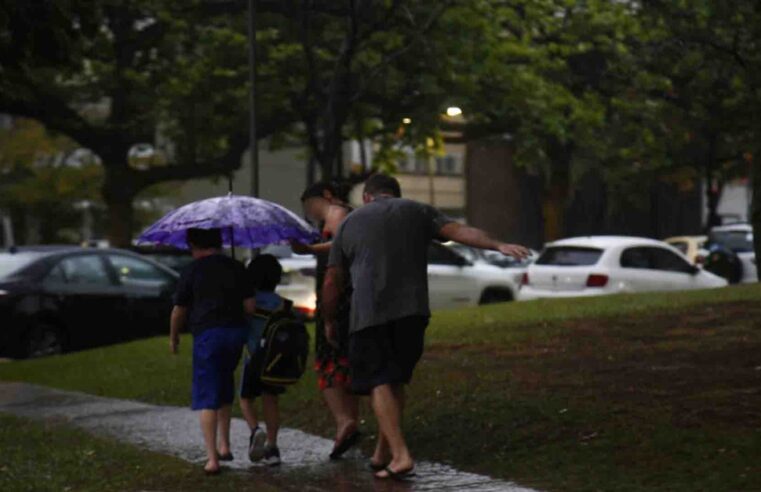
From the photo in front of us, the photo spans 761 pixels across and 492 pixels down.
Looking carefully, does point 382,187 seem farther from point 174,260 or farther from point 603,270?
point 174,260

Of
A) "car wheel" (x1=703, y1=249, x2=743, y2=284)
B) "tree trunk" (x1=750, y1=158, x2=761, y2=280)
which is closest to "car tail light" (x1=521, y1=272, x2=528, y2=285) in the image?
"tree trunk" (x1=750, y1=158, x2=761, y2=280)

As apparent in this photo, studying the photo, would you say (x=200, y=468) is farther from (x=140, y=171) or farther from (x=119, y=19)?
(x=140, y=171)

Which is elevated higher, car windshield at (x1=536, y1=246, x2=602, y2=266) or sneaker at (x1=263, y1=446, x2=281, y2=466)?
car windshield at (x1=536, y1=246, x2=602, y2=266)

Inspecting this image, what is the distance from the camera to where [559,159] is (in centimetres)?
4556

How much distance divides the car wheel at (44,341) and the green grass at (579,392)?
136 centimetres

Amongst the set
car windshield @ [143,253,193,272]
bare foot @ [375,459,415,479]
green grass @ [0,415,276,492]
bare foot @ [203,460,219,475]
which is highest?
car windshield @ [143,253,193,272]

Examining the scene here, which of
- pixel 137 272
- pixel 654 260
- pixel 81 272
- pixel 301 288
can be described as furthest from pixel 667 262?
pixel 81 272

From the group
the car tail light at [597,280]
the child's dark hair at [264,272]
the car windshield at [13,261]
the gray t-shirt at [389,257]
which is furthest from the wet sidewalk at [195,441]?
the car tail light at [597,280]

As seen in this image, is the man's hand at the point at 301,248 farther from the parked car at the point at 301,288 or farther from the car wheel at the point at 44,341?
the parked car at the point at 301,288

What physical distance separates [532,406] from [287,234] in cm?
200

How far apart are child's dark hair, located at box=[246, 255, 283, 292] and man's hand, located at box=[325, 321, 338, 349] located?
28.1 inches

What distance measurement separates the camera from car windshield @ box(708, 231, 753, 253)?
36375 millimetres

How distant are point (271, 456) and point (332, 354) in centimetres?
72

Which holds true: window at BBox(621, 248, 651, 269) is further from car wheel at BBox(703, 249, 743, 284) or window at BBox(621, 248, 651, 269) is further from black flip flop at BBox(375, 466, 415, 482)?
black flip flop at BBox(375, 466, 415, 482)
